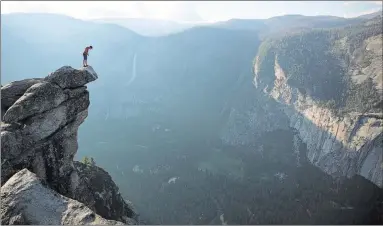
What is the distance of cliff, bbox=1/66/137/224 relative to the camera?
37.2 metres

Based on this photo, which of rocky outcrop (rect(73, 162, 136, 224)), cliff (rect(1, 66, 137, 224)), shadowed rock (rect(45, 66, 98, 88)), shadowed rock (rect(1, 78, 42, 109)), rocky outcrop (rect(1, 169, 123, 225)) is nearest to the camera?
rocky outcrop (rect(1, 169, 123, 225))

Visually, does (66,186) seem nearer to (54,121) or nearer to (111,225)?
(54,121)

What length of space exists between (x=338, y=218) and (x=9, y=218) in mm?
194002

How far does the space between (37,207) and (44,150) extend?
Answer: 13187 millimetres

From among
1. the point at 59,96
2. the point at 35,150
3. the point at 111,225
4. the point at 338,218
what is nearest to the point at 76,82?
the point at 59,96

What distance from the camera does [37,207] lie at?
123ft

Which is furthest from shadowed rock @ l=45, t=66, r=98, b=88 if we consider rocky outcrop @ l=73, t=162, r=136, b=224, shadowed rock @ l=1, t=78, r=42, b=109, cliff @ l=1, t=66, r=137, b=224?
rocky outcrop @ l=73, t=162, r=136, b=224

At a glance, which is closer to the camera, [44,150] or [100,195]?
[44,150]

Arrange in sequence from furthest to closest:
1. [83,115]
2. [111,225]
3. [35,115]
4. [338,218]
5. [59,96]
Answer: [338,218] → [83,115] → [59,96] → [35,115] → [111,225]

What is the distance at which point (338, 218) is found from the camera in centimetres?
19838

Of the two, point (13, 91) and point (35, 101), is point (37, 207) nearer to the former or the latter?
point (35, 101)

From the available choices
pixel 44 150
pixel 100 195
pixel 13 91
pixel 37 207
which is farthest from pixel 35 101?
pixel 100 195

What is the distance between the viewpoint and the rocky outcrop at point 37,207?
3594 centimetres

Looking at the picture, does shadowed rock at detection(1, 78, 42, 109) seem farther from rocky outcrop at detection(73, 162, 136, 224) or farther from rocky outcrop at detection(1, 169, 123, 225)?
rocky outcrop at detection(73, 162, 136, 224)
